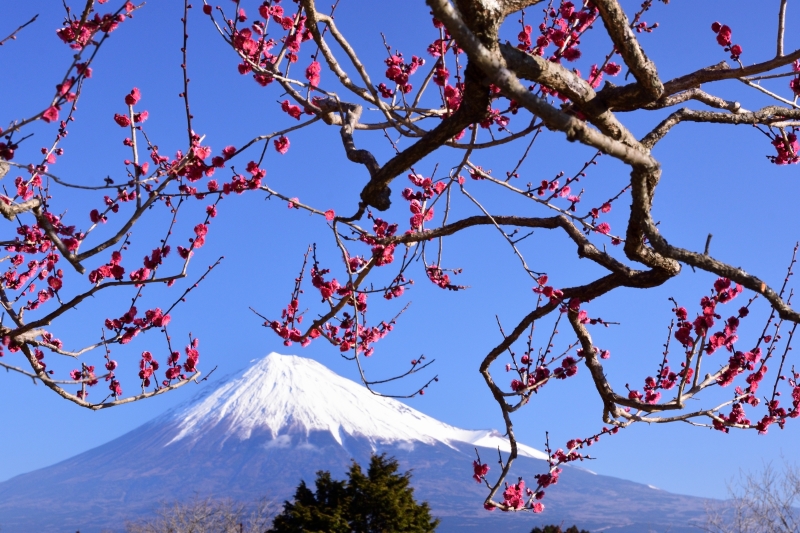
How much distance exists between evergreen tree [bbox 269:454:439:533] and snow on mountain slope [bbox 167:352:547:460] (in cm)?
11358

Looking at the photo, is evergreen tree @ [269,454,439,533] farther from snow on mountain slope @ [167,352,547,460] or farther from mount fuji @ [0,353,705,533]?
snow on mountain slope @ [167,352,547,460]

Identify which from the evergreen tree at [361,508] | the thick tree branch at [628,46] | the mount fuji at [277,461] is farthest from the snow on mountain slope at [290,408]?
the thick tree branch at [628,46]

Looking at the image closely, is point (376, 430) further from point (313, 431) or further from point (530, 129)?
point (530, 129)

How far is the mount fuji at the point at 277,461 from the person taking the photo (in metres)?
116

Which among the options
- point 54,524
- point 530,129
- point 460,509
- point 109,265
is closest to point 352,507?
point 109,265

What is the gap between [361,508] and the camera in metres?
11.6

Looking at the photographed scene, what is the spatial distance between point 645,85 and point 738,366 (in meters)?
1.72

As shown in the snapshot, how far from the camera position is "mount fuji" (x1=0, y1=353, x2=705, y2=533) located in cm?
11556

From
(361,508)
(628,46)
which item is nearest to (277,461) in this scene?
(361,508)

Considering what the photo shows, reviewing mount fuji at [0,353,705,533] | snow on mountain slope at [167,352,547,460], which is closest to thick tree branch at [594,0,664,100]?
mount fuji at [0,353,705,533]

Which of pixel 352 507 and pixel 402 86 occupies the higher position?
pixel 402 86

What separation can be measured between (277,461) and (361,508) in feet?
373

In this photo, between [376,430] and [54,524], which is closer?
[54,524]

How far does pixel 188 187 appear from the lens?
380cm
